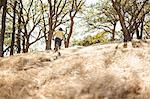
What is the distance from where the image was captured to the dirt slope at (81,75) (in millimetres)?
9109

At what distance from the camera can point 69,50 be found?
1274cm

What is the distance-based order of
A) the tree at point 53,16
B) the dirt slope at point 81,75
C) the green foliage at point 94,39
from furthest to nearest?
the green foliage at point 94,39, the tree at point 53,16, the dirt slope at point 81,75

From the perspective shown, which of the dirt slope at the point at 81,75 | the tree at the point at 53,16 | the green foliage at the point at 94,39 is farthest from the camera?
the green foliage at the point at 94,39

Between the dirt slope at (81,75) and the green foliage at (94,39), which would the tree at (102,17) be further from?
the dirt slope at (81,75)

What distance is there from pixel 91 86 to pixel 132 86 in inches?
47.4

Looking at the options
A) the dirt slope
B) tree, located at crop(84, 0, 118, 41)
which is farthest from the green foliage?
the dirt slope

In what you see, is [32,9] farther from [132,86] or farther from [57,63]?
[132,86]

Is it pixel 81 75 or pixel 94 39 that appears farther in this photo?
pixel 94 39

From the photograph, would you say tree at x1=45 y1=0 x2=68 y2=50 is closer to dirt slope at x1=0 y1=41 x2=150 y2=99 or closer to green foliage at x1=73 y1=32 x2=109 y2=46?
green foliage at x1=73 y1=32 x2=109 y2=46

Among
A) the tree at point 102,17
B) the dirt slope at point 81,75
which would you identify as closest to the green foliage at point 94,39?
the tree at point 102,17

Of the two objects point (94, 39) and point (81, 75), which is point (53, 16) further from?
point (81, 75)

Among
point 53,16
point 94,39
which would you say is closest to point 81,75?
point 53,16

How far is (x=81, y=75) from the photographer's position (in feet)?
32.6

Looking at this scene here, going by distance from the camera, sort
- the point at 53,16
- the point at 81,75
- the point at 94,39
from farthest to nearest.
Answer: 1. the point at 94,39
2. the point at 53,16
3. the point at 81,75
